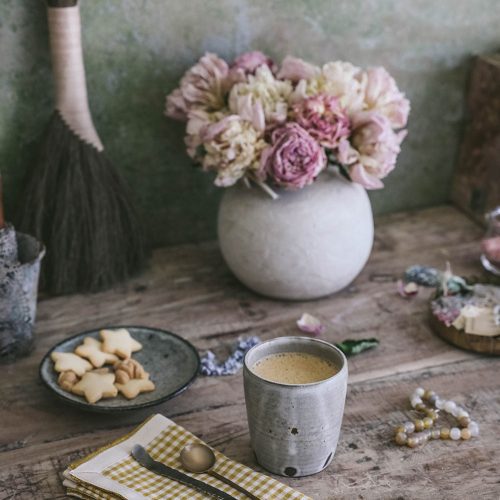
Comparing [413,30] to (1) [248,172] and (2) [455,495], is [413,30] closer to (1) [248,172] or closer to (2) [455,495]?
(1) [248,172]

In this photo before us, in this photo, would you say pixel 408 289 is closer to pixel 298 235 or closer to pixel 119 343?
pixel 298 235

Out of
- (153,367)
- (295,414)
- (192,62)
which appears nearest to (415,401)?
(295,414)

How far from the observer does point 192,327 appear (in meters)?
1.25

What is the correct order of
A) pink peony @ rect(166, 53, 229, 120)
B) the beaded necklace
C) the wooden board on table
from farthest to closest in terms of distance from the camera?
the wooden board on table < pink peony @ rect(166, 53, 229, 120) < the beaded necklace

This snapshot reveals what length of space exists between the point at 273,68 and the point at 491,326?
57cm

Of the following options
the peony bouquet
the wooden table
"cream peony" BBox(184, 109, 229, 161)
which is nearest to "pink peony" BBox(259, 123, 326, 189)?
the peony bouquet

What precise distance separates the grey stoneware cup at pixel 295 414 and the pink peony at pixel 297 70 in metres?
0.51

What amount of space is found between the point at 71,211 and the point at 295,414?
63cm

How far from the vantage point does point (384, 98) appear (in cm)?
125

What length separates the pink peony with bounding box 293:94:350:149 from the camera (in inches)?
46.4

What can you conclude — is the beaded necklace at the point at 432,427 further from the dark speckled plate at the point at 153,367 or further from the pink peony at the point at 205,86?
the pink peony at the point at 205,86

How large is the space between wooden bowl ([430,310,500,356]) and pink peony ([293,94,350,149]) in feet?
1.07

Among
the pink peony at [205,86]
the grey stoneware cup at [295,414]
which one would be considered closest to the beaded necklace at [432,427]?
the grey stoneware cup at [295,414]

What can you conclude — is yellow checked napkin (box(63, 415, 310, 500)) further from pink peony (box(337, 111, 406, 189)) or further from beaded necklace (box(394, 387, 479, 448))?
pink peony (box(337, 111, 406, 189))
